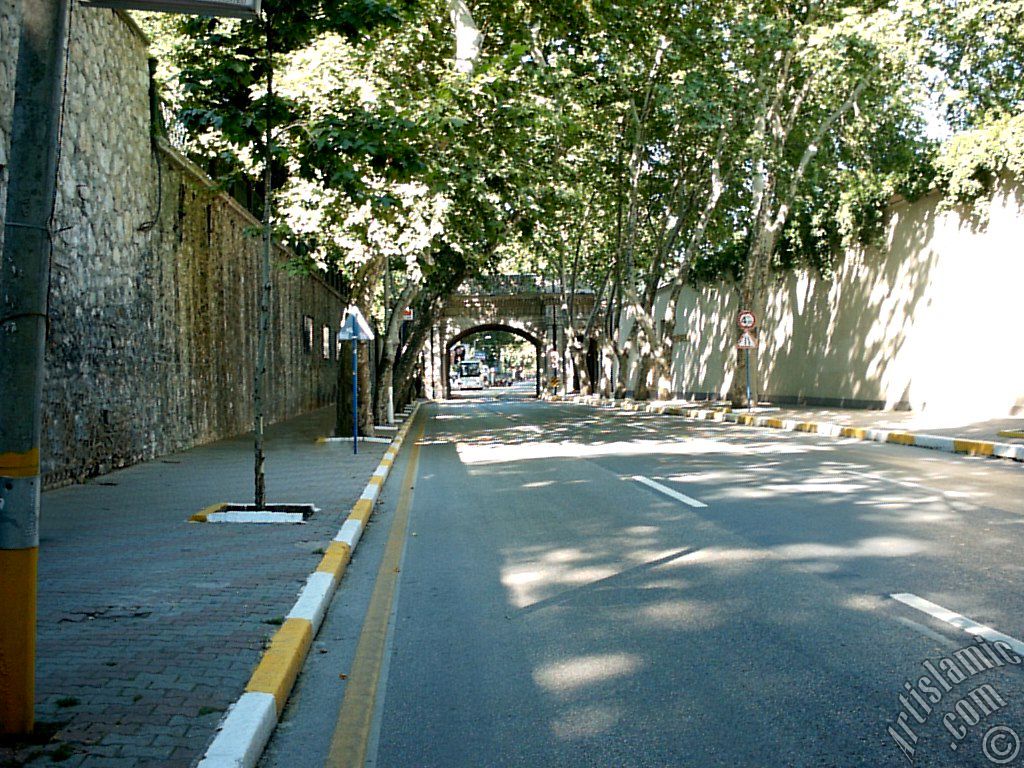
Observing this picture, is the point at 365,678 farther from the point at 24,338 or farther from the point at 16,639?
the point at 24,338

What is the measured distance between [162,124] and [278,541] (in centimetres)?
969

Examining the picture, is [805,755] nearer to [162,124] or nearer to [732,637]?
[732,637]

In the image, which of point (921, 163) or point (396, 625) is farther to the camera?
point (921, 163)

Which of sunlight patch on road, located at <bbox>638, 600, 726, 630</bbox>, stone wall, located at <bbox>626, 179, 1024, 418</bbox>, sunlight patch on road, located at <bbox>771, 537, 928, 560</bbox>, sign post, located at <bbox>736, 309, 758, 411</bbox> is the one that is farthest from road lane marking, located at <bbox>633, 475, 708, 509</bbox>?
sign post, located at <bbox>736, 309, 758, 411</bbox>

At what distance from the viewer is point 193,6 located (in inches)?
170

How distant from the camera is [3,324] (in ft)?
11.2

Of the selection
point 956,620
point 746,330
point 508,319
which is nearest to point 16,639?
point 956,620

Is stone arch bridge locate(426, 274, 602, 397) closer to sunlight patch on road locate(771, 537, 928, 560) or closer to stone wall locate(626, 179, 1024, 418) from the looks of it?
stone wall locate(626, 179, 1024, 418)

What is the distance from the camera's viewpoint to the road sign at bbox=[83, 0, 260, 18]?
4.06 meters

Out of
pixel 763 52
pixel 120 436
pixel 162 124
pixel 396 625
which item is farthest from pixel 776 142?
pixel 396 625

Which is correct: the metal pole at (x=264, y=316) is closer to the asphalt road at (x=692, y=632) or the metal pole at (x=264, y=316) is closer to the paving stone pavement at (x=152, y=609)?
the paving stone pavement at (x=152, y=609)

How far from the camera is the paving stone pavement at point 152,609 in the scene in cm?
361

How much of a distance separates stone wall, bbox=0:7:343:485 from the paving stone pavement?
143cm

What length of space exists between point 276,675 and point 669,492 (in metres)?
6.48
